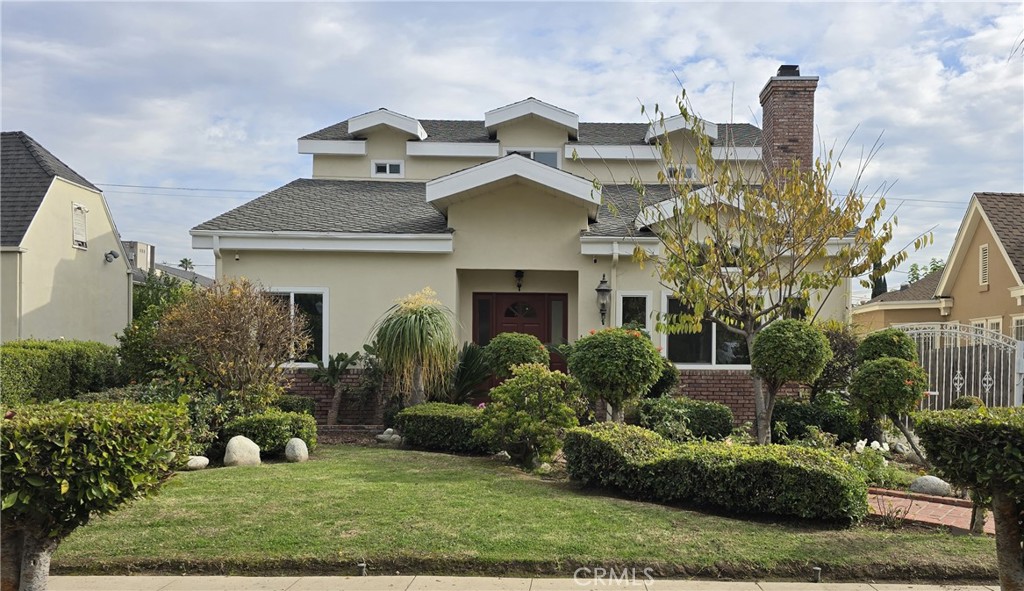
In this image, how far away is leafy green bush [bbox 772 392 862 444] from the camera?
38.8 feet

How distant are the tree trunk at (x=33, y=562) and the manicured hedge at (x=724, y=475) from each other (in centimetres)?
506

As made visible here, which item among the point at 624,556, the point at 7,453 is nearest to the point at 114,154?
the point at 7,453

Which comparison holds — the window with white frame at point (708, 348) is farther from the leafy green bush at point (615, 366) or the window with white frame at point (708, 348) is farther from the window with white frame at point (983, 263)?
the window with white frame at point (983, 263)

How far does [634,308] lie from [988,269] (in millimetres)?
12436

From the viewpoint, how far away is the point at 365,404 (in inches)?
537

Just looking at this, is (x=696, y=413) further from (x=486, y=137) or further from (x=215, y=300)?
(x=486, y=137)

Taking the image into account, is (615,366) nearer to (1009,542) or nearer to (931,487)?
(931,487)

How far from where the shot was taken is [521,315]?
15180 millimetres

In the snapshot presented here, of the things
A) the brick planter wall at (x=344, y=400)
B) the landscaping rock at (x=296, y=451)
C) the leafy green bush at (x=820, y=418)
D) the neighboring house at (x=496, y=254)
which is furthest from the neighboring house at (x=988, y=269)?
the landscaping rock at (x=296, y=451)

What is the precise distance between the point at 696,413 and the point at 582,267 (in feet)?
12.2

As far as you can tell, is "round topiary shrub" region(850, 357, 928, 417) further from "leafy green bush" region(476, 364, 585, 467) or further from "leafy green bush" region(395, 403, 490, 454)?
"leafy green bush" region(395, 403, 490, 454)

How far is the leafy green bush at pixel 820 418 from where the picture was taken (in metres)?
11.8

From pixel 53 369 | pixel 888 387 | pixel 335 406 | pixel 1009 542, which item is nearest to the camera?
pixel 1009 542

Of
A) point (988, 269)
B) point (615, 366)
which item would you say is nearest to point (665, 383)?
point (615, 366)
